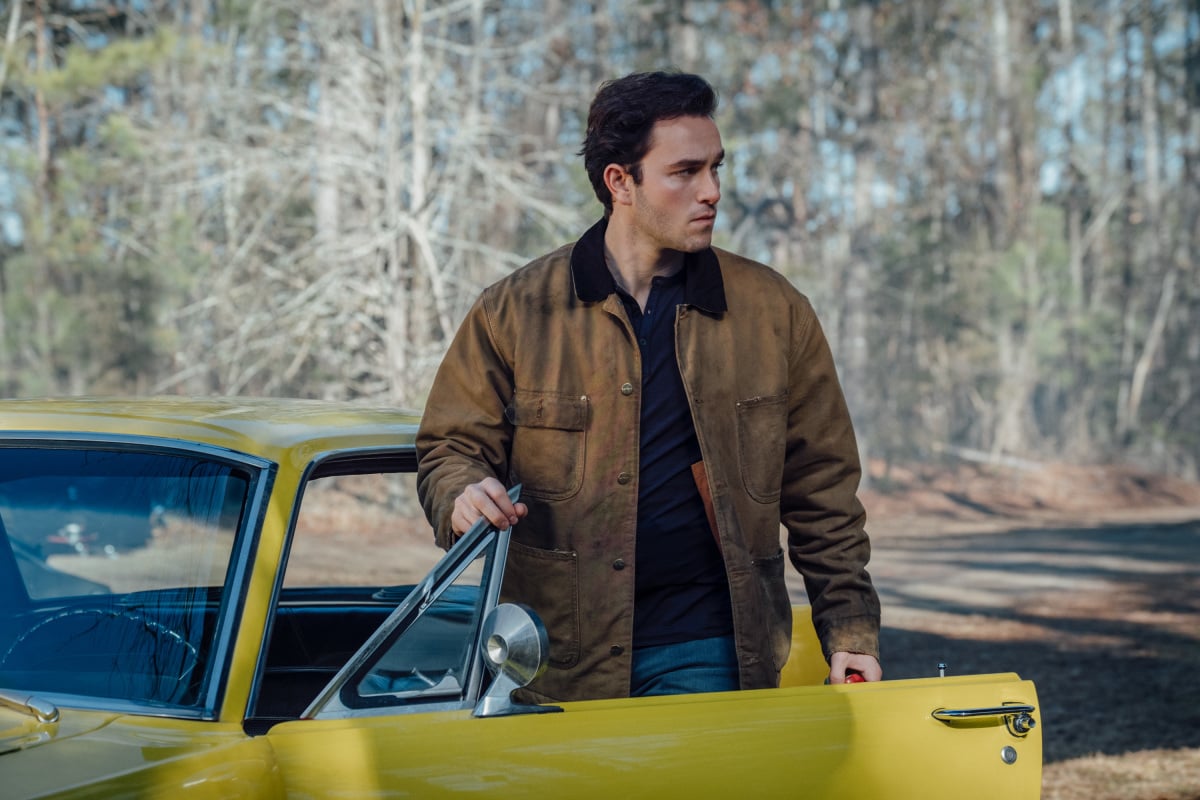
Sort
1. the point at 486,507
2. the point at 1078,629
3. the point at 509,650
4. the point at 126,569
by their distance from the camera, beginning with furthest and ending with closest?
1. the point at 1078,629
2. the point at 126,569
3. the point at 486,507
4. the point at 509,650

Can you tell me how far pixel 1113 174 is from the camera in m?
42.8

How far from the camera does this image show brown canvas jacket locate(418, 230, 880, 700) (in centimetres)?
267

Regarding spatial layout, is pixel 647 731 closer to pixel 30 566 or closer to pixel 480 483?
pixel 480 483

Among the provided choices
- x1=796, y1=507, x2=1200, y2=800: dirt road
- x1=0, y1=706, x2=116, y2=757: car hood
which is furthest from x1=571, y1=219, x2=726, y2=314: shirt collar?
x1=796, y1=507, x2=1200, y2=800: dirt road

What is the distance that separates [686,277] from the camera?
9.50ft

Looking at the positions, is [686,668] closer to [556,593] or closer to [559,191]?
[556,593]

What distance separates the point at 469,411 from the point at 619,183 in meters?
0.57

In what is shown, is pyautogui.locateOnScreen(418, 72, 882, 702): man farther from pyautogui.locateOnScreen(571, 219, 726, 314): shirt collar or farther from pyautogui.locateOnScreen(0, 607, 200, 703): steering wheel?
pyautogui.locateOnScreen(0, 607, 200, 703): steering wheel

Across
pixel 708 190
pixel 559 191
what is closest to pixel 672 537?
pixel 708 190

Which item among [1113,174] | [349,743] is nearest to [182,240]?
[349,743]

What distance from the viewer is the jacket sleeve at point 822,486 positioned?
9.52 ft

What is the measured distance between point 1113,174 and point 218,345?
116 ft

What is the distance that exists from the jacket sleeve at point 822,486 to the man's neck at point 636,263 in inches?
11.4

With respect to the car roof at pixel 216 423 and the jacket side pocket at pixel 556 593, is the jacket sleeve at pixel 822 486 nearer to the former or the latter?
the jacket side pocket at pixel 556 593
